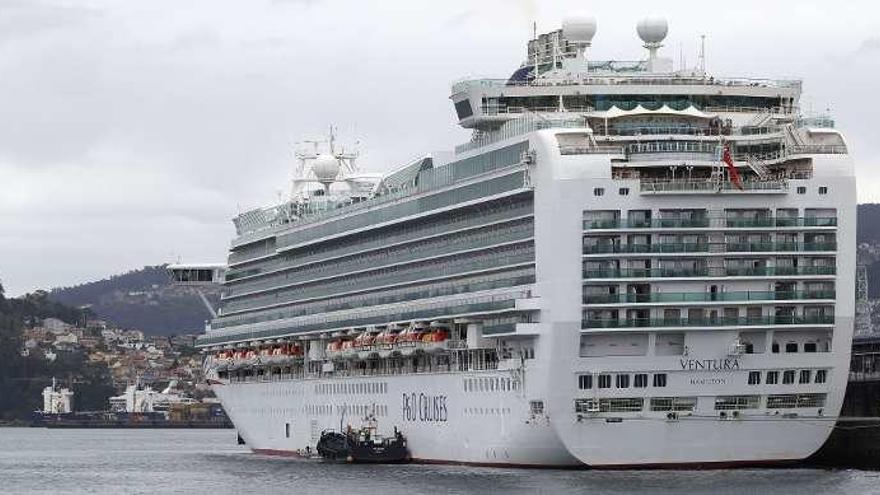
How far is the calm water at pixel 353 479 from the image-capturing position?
2923 inches

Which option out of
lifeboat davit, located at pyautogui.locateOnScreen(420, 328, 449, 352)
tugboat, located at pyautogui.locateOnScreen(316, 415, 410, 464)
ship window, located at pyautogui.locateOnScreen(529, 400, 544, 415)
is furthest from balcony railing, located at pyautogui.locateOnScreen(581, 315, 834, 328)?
tugboat, located at pyautogui.locateOnScreen(316, 415, 410, 464)

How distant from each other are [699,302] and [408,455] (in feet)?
58.7

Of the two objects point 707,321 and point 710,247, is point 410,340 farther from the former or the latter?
point 710,247

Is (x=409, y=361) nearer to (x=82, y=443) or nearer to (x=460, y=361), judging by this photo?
(x=460, y=361)

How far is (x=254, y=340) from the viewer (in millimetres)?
111875

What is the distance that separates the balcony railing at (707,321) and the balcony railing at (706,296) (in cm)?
59

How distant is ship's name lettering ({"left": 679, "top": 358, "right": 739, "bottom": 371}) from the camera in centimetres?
7781

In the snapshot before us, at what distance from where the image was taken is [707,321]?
77750 millimetres

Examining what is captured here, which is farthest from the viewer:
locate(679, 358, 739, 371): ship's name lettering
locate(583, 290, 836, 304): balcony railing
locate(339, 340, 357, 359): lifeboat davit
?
locate(339, 340, 357, 359): lifeboat davit

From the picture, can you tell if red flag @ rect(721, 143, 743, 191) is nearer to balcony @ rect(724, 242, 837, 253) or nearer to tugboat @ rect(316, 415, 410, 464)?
balcony @ rect(724, 242, 837, 253)

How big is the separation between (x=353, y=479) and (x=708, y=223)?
16.6m

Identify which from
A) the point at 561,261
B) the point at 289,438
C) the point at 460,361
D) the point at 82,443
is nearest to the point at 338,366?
the point at 289,438

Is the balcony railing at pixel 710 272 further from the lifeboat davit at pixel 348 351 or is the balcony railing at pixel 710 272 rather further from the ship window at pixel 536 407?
the lifeboat davit at pixel 348 351

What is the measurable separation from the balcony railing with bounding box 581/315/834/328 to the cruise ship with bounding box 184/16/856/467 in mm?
69
